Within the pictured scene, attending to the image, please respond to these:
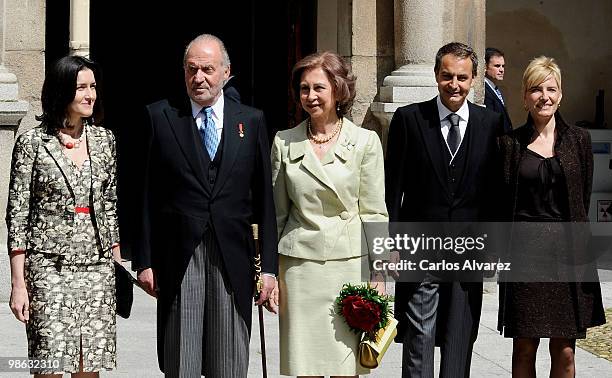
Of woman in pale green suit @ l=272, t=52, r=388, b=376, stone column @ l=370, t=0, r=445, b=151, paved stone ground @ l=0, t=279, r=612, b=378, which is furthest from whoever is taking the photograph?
stone column @ l=370, t=0, r=445, b=151

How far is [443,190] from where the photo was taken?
6375 mm

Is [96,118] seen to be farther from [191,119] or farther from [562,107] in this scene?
[562,107]

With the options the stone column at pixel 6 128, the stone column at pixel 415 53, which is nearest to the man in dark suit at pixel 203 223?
the stone column at pixel 6 128

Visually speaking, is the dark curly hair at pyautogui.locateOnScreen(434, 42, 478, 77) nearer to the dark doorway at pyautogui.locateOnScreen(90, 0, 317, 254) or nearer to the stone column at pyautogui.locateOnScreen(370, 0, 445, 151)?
the stone column at pyautogui.locateOnScreen(370, 0, 445, 151)

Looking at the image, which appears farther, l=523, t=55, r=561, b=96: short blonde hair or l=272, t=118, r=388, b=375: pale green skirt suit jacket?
l=523, t=55, r=561, b=96: short blonde hair

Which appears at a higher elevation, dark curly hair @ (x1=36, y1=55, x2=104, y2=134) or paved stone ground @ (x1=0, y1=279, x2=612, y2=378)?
dark curly hair @ (x1=36, y1=55, x2=104, y2=134)

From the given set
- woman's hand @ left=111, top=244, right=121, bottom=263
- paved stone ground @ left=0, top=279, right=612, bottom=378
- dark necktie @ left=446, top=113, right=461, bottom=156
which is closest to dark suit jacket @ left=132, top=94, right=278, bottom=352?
woman's hand @ left=111, top=244, right=121, bottom=263

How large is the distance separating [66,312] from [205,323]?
616mm

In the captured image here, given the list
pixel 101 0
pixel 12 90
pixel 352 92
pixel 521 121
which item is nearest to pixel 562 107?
pixel 521 121

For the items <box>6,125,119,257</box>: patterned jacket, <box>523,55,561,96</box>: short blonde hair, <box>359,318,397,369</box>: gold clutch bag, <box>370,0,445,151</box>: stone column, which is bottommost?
<box>359,318,397,369</box>: gold clutch bag

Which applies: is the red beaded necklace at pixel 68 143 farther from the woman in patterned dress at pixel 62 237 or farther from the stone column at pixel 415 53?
the stone column at pixel 415 53

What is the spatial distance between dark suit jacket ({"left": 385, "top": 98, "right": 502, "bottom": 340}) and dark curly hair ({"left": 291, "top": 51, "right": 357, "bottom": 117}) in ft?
1.35

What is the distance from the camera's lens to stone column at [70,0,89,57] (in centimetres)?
1021

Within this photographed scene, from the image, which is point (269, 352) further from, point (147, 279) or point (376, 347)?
point (147, 279)
